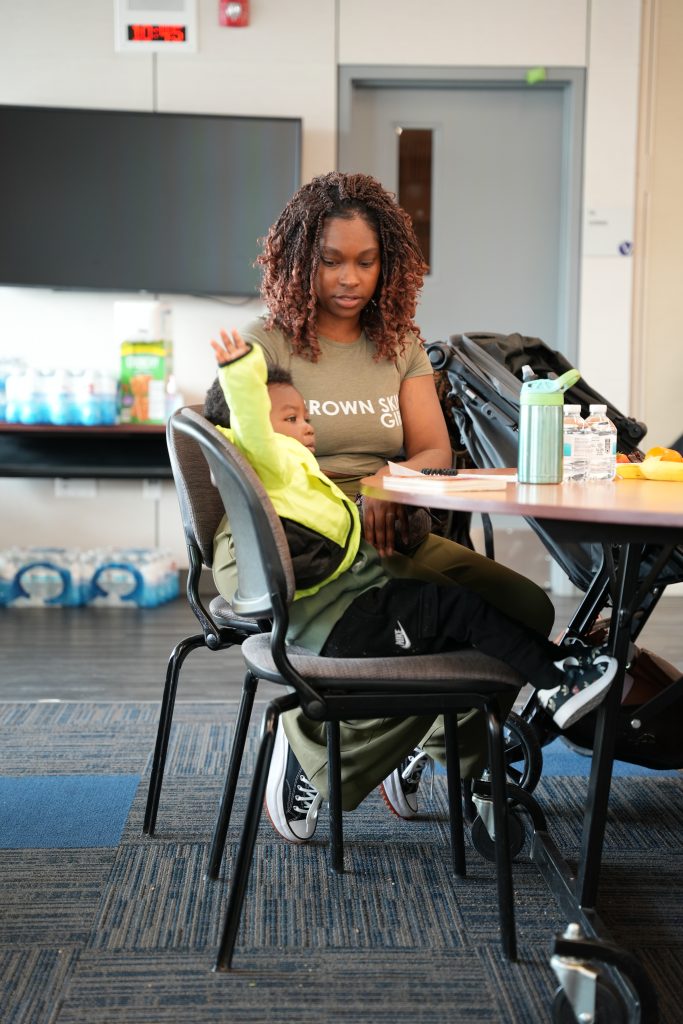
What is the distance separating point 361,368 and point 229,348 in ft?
2.18

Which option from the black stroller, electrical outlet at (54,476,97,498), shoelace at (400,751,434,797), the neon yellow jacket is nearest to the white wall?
electrical outlet at (54,476,97,498)

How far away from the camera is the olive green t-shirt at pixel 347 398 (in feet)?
6.81

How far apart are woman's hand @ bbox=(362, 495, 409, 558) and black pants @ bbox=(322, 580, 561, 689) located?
0.71 feet

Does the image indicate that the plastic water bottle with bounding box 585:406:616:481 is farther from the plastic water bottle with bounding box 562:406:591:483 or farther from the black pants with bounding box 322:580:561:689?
the black pants with bounding box 322:580:561:689

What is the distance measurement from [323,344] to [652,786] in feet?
4.13

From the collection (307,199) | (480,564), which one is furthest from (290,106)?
(480,564)

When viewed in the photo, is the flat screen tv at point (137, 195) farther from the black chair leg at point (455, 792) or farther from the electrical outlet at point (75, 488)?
the black chair leg at point (455, 792)

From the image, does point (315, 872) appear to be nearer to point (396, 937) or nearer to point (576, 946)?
point (396, 937)

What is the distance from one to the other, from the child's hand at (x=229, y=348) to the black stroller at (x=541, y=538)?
63cm

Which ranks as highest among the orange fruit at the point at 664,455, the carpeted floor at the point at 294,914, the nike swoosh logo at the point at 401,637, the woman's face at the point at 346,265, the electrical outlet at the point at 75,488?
the woman's face at the point at 346,265

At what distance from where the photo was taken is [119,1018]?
1451mm

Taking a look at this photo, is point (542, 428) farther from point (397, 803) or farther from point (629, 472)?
point (397, 803)

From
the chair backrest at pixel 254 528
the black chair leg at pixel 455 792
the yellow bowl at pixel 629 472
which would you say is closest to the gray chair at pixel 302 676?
the chair backrest at pixel 254 528

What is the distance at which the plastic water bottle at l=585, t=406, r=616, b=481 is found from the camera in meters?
1.87
